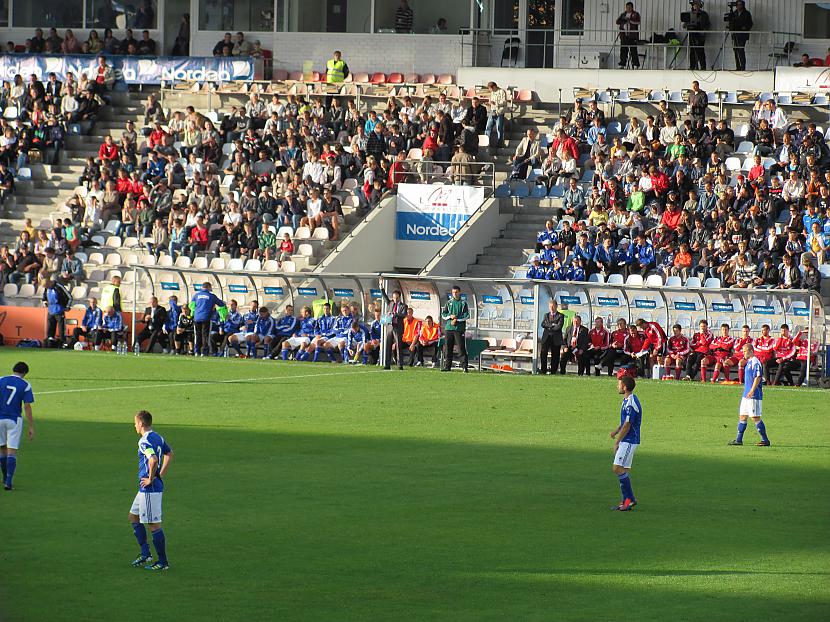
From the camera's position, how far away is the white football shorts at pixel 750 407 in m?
20.1

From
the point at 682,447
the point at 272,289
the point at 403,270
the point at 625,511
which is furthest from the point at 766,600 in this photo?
the point at 403,270

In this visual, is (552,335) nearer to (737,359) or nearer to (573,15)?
(737,359)

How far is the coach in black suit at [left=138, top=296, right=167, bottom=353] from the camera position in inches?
1384

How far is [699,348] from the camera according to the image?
3089 cm

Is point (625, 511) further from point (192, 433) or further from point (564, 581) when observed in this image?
point (192, 433)

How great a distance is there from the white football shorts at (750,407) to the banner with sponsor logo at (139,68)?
30.6 metres

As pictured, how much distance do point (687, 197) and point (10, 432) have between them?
932 inches

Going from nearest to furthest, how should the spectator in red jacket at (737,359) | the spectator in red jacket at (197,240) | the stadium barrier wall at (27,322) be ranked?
1. the spectator in red jacket at (737,359)
2. the stadium barrier wall at (27,322)
3. the spectator in red jacket at (197,240)

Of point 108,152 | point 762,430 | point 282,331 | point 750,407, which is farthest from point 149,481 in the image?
point 108,152

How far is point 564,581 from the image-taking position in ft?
39.9

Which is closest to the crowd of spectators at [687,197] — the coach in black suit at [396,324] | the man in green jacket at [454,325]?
the man in green jacket at [454,325]

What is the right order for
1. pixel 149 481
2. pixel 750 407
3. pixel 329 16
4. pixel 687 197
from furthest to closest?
pixel 329 16, pixel 687 197, pixel 750 407, pixel 149 481

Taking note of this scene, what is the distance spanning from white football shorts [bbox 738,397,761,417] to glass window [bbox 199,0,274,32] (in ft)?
109

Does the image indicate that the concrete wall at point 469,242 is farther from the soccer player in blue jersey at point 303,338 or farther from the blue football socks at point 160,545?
the blue football socks at point 160,545
